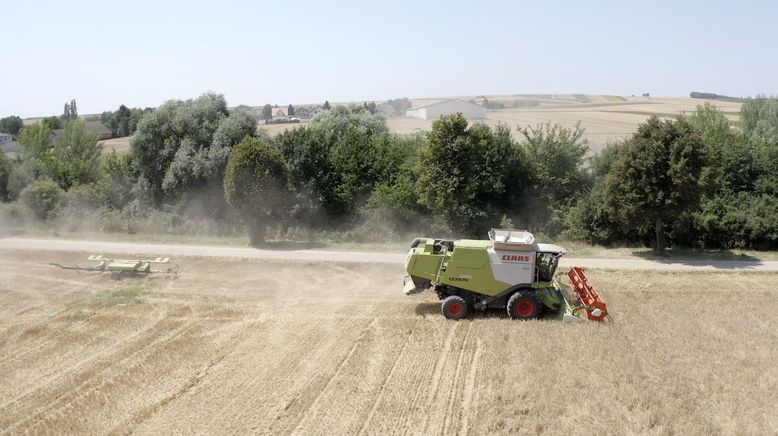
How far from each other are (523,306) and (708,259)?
12.1 m

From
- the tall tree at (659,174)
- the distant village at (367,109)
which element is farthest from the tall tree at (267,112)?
the tall tree at (659,174)

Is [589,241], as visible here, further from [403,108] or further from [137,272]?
[403,108]

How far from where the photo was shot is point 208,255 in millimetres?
24797

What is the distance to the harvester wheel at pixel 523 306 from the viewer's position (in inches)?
632

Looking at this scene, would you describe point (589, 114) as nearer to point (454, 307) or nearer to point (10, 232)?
point (454, 307)

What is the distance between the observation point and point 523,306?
53.0 feet

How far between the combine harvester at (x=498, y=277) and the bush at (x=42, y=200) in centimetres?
2571

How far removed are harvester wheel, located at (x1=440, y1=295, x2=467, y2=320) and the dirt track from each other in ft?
22.8

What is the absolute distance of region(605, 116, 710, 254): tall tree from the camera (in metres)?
22.7

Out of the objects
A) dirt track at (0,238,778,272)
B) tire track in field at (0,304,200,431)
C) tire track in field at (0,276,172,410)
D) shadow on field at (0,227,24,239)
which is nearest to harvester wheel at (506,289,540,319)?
dirt track at (0,238,778,272)

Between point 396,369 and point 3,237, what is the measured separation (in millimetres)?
25942

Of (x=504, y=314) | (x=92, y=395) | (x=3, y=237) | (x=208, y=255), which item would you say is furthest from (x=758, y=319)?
(x=3, y=237)

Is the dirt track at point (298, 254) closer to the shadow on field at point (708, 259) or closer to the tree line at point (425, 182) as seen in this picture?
the shadow on field at point (708, 259)

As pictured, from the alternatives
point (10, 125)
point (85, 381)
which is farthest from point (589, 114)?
point (10, 125)
